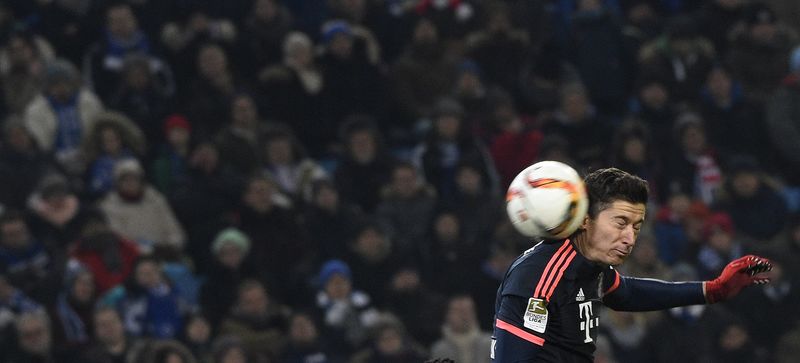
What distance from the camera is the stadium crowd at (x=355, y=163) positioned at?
1225 centimetres

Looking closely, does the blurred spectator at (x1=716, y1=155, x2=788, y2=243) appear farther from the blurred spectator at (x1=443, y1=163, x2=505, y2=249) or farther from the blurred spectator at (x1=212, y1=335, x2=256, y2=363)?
the blurred spectator at (x1=212, y1=335, x2=256, y2=363)

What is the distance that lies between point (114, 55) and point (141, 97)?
0.56 meters

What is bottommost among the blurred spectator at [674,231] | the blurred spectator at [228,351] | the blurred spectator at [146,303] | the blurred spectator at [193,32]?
the blurred spectator at [228,351]

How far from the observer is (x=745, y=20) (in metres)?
16.0

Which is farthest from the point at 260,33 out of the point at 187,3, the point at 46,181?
the point at 46,181

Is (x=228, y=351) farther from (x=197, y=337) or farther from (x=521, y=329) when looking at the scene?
(x=521, y=329)

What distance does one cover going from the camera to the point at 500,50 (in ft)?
50.5

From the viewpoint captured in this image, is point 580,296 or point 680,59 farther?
point 680,59

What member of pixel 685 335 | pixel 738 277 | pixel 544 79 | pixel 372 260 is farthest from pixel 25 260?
pixel 738 277

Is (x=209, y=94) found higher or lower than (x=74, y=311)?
higher

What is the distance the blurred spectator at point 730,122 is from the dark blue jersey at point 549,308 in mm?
9466

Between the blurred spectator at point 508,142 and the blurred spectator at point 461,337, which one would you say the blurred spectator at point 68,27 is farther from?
the blurred spectator at point 461,337

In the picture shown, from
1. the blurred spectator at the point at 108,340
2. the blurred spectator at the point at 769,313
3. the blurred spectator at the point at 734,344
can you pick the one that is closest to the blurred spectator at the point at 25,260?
the blurred spectator at the point at 108,340

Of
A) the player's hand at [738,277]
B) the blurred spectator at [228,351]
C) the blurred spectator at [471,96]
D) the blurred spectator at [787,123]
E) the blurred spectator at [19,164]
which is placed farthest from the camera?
the blurred spectator at [787,123]
